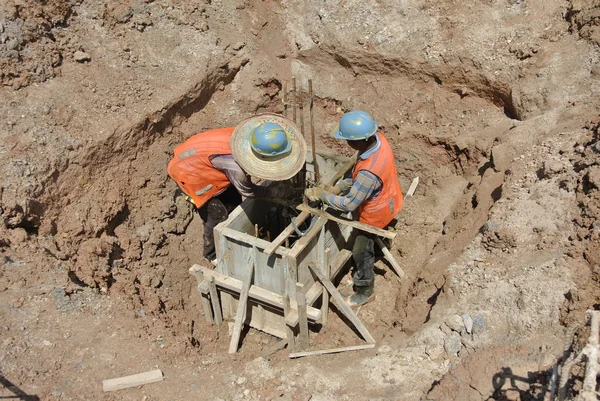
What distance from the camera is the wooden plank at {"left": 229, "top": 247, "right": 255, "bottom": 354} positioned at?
17.2 ft

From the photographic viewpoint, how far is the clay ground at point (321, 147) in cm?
454

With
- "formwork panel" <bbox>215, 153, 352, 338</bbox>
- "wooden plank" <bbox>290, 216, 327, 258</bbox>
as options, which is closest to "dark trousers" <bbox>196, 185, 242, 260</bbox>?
"formwork panel" <bbox>215, 153, 352, 338</bbox>

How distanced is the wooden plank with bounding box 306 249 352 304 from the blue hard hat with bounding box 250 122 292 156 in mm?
1680

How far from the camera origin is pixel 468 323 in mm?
4559

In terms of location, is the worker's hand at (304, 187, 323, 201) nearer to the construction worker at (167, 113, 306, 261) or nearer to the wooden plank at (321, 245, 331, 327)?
the construction worker at (167, 113, 306, 261)

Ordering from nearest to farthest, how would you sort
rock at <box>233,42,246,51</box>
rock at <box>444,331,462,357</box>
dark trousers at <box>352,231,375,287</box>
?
rock at <box>444,331,462,357</box> < dark trousers at <box>352,231,375,287</box> < rock at <box>233,42,246,51</box>

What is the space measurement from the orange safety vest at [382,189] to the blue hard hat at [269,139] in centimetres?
86

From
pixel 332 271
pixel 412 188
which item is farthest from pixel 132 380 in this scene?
pixel 412 188

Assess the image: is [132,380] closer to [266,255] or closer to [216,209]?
[266,255]

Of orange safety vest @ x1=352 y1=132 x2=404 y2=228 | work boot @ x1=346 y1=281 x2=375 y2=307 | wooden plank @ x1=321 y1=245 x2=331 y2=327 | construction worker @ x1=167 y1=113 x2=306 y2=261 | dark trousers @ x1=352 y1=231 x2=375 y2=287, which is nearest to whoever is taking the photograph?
construction worker @ x1=167 y1=113 x2=306 y2=261

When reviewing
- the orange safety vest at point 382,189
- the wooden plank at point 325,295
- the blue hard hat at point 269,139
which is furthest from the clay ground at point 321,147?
the blue hard hat at point 269,139

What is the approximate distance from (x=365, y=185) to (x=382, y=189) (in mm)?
410

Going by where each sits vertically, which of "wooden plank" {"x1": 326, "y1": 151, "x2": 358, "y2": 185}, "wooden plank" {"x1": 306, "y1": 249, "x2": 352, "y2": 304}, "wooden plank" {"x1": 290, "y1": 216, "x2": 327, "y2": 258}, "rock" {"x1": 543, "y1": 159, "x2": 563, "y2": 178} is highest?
"rock" {"x1": 543, "y1": 159, "x2": 563, "y2": 178}

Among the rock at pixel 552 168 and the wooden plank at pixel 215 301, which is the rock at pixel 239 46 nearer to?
the wooden plank at pixel 215 301
